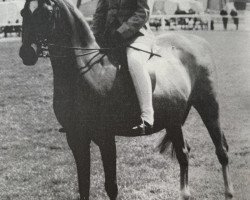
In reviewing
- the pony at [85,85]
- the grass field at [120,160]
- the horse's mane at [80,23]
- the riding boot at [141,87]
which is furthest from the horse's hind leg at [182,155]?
the horse's mane at [80,23]

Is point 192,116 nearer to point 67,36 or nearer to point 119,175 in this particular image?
point 119,175

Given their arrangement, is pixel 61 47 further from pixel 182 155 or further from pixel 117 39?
pixel 182 155

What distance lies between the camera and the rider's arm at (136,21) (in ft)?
19.8

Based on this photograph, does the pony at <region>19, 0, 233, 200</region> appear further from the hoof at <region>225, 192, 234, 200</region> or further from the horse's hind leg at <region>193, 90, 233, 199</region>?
the hoof at <region>225, 192, 234, 200</region>

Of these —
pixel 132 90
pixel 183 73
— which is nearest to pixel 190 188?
pixel 183 73

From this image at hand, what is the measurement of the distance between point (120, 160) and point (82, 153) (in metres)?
3.11

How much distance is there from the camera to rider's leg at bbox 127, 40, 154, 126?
5848 mm

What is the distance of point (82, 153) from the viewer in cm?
595

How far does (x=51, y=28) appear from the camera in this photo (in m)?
5.54

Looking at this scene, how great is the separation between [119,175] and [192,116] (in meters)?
4.69

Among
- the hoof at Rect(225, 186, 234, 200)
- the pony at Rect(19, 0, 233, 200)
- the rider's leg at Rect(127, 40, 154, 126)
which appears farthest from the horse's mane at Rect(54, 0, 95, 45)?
the hoof at Rect(225, 186, 234, 200)

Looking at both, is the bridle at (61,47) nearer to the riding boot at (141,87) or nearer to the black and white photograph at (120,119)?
the black and white photograph at (120,119)

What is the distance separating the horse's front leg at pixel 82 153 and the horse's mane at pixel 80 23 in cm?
101

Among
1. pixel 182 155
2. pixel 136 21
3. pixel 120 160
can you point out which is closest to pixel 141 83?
pixel 136 21
